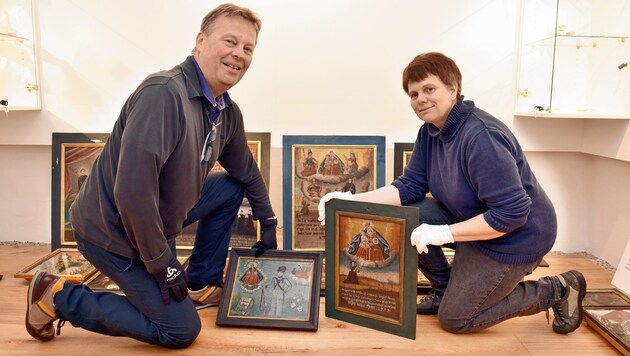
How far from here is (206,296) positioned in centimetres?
255

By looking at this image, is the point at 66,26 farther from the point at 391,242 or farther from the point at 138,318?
the point at 391,242

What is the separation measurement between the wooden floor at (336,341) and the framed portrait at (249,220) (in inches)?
30.9

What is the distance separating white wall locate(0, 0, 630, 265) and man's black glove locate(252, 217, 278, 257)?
97 cm

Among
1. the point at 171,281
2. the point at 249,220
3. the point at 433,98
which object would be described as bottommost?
the point at 171,281

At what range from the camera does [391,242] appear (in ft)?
7.46

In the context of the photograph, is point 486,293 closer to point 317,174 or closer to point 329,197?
point 329,197

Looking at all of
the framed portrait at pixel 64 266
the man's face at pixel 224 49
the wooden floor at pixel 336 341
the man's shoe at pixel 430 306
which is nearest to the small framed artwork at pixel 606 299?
the wooden floor at pixel 336 341

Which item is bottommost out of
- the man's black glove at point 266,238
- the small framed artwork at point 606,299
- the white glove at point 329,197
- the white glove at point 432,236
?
the small framed artwork at point 606,299

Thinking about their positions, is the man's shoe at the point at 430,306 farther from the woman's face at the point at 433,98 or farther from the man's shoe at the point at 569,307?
the woman's face at the point at 433,98

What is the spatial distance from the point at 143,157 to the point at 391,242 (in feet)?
3.43

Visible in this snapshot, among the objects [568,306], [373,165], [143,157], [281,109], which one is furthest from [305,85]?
[568,306]

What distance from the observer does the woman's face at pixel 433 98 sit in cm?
219

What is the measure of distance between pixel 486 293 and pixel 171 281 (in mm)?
1254

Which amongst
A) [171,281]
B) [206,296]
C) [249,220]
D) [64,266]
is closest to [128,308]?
[171,281]
